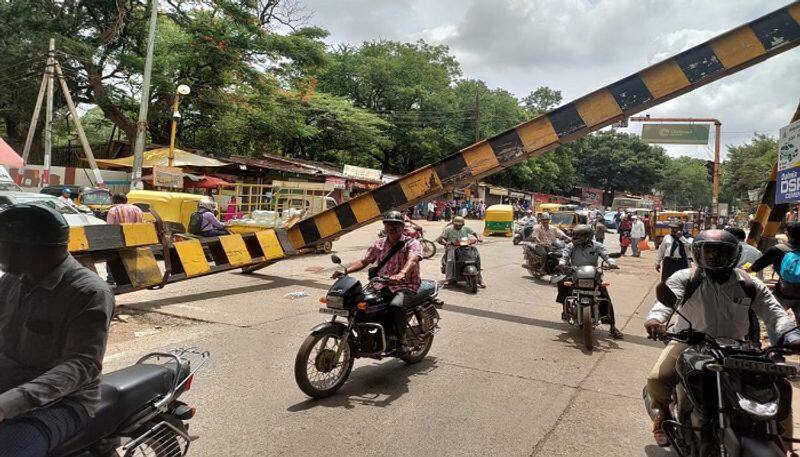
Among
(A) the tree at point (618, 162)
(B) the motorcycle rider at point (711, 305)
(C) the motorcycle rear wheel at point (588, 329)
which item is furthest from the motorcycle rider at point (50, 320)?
(A) the tree at point (618, 162)

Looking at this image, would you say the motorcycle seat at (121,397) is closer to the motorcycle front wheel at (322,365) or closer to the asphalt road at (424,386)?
the asphalt road at (424,386)

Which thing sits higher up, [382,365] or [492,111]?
[492,111]

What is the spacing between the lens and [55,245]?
2303mm

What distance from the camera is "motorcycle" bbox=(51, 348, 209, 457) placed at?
2404 mm

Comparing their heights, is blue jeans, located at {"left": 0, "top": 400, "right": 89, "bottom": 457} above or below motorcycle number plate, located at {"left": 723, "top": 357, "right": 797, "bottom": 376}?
above

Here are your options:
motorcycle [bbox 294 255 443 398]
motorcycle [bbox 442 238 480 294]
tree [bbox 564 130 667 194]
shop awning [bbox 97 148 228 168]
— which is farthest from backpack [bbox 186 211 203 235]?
tree [bbox 564 130 667 194]

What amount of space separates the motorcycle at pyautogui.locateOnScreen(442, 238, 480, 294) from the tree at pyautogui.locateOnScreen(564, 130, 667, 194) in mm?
65126

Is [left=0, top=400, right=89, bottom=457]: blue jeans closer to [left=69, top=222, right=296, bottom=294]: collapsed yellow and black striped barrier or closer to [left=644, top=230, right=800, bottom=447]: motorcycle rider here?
[left=644, top=230, right=800, bottom=447]: motorcycle rider

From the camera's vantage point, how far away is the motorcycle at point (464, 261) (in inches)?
443

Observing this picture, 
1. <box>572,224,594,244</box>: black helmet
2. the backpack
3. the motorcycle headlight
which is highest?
the backpack

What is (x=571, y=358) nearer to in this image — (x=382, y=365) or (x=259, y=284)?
(x=382, y=365)

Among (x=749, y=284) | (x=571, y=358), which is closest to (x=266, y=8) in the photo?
(x=571, y=358)

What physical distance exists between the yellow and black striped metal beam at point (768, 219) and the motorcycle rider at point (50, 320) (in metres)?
12.0

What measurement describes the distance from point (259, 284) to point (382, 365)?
5.57m
